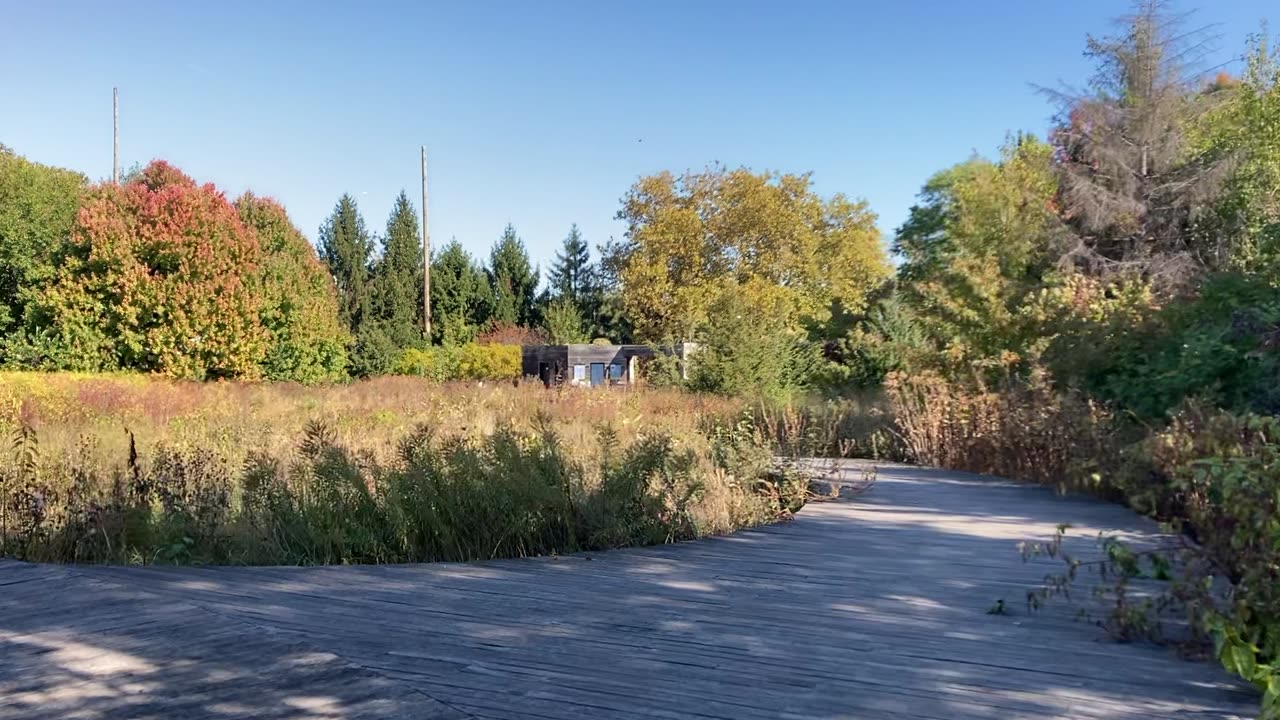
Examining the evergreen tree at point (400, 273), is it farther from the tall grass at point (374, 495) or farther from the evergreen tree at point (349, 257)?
the tall grass at point (374, 495)

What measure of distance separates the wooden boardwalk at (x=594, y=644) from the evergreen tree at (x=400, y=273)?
25.9m

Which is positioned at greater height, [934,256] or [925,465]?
[934,256]

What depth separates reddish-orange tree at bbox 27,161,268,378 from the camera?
54.7ft

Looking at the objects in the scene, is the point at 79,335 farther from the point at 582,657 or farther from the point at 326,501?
the point at 582,657

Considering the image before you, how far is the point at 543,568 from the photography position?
491cm

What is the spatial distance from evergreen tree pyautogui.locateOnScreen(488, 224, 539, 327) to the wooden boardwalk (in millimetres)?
30886

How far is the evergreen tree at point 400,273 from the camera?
104 feet

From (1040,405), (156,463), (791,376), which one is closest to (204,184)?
(791,376)

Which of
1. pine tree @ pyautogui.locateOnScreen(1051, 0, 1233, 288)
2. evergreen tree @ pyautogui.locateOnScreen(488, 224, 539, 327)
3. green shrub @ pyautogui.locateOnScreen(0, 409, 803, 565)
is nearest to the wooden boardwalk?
green shrub @ pyautogui.locateOnScreen(0, 409, 803, 565)

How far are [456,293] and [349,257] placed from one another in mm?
4099

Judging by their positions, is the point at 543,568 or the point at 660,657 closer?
the point at 660,657

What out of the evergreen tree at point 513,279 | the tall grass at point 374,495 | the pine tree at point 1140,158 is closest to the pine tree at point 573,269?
the evergreen tree at point 513,279

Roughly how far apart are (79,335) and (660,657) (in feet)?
56.1

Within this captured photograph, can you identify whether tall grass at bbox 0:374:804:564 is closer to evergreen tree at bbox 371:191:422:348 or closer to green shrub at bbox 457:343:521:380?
green shrub at bbox 457:343:521:380
